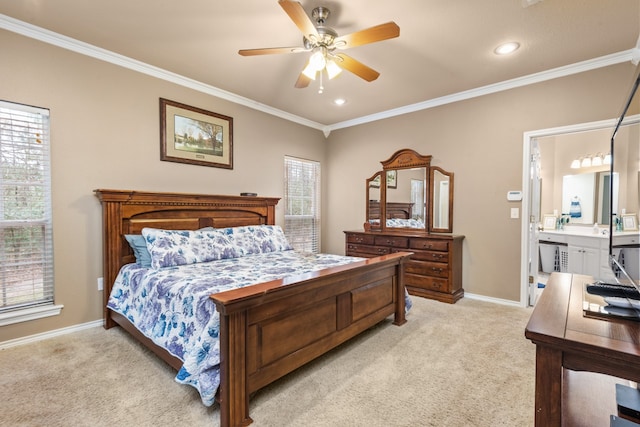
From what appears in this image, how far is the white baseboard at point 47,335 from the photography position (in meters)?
2.44

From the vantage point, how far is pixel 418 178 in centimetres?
427

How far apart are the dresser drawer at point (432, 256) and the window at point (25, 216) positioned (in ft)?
12.3

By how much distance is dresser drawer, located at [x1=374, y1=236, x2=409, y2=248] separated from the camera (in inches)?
159

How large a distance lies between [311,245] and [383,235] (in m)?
1.45

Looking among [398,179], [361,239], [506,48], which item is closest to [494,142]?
[506,48]

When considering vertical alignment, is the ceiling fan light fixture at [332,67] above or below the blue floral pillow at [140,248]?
above

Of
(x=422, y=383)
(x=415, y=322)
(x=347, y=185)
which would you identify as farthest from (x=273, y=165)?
(x=422, y=383)

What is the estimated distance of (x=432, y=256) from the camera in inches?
148

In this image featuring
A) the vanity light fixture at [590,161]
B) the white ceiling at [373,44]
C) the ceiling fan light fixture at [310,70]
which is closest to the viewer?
the white ceiling at [373,44]

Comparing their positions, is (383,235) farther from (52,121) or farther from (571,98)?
(52,121)

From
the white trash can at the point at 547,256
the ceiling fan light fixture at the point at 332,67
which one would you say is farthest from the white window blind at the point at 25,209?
the white trash can at the point at 547,256

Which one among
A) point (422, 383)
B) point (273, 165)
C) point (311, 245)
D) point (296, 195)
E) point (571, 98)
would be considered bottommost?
point (422, 383)

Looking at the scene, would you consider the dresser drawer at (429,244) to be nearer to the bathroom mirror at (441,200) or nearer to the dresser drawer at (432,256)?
the dresser drawer at (432,256)

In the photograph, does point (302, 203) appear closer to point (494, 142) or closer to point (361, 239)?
point (361, 239)
